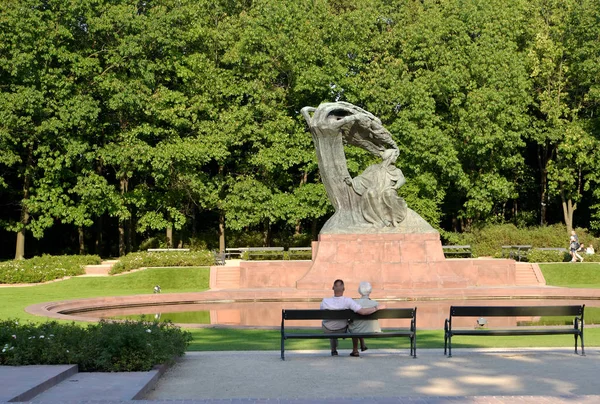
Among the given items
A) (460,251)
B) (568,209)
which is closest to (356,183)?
(460,251)

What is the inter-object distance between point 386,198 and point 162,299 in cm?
790

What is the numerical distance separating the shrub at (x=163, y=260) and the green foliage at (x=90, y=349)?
66.1ft

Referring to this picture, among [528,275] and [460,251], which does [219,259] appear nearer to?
[460,251]

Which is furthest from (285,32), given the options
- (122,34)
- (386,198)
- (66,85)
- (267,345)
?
(267,345)

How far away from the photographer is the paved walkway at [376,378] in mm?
8859

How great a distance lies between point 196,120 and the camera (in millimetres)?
39375

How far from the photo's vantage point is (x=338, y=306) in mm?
12875

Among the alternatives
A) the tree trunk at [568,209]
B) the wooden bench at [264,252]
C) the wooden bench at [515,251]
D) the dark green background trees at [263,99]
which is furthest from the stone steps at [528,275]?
the tree trunk at [568,209]

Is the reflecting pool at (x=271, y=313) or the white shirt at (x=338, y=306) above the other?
the white shirt at (x=338, y=306)

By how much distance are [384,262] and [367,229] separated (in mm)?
1193

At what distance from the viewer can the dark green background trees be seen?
3641 centimetres

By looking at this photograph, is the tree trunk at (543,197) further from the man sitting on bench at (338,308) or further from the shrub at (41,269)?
the man sitting on bench at (338,308)

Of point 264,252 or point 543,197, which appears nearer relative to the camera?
point 264,252

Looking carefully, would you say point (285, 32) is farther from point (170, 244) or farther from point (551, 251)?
point (551, 251)
